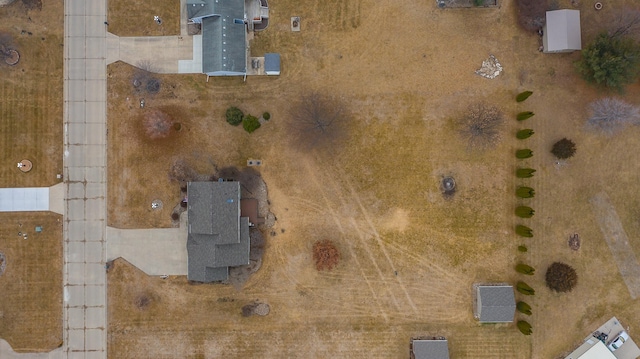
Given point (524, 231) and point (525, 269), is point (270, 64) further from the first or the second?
point (525, 269)

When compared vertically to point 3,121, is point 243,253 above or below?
below

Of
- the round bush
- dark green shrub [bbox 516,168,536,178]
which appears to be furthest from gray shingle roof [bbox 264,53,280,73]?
the round bush

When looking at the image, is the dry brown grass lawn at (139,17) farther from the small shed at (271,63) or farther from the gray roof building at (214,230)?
the gray roof building at (214,230)

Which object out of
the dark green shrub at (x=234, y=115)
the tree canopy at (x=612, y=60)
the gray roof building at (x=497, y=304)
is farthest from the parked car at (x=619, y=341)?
the dark green shrub at (x=234, y=115)

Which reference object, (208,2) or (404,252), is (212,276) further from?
(208,2)

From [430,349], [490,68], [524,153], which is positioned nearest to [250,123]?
[490,68]

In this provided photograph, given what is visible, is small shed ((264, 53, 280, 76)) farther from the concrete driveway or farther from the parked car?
the parked car

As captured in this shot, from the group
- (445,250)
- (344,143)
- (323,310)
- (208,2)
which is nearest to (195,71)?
(208,2)
